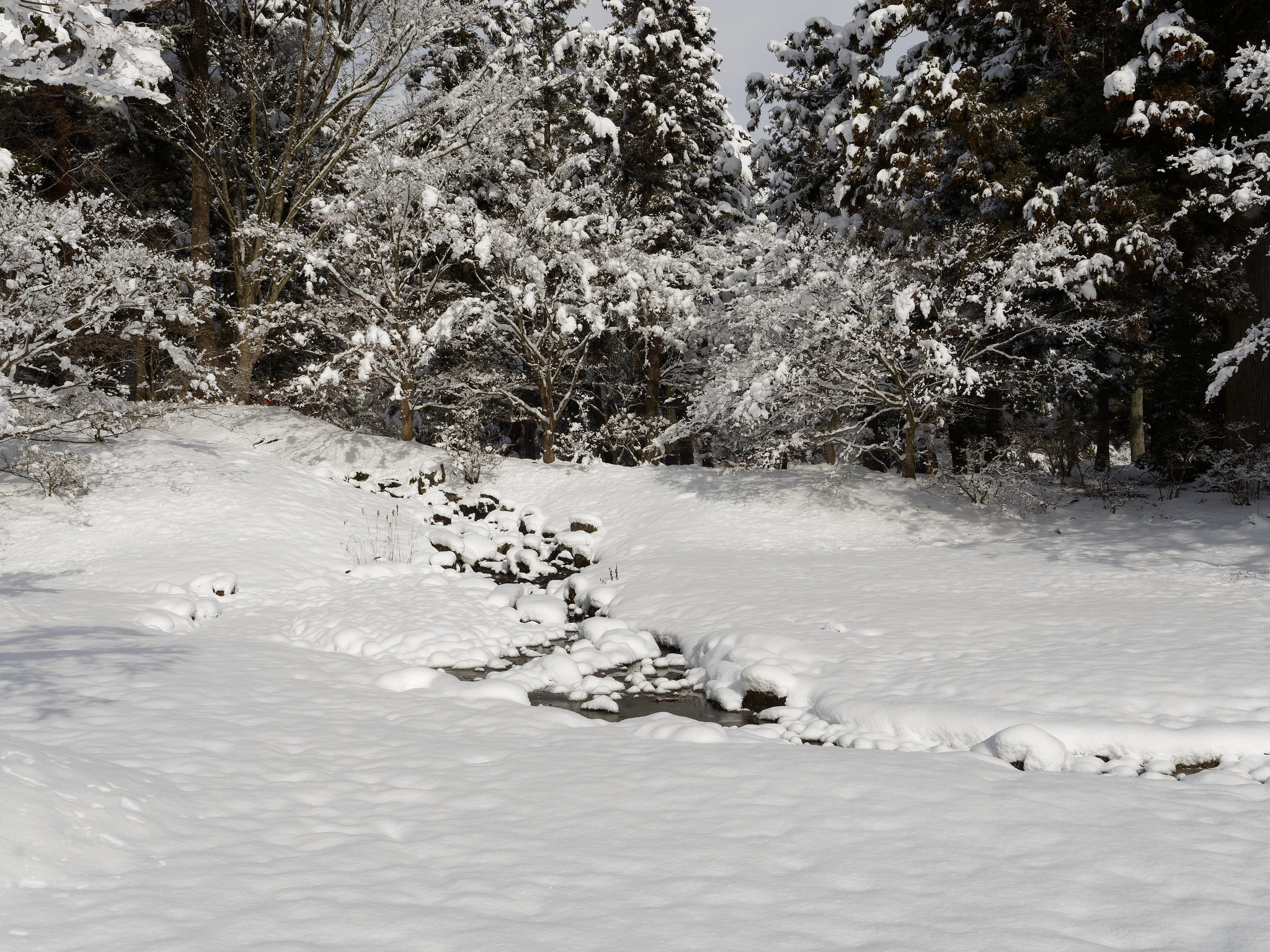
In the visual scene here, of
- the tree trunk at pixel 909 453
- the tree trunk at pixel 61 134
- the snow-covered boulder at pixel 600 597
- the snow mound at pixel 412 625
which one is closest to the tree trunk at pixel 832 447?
the tree trunk at pixel 909 453

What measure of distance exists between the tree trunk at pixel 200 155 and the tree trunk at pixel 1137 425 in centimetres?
2436

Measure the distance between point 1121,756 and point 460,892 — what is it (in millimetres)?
4617

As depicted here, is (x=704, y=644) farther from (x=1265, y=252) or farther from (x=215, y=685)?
(x=1265, y=252)

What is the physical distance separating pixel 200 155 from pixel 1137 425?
26001 millimetres

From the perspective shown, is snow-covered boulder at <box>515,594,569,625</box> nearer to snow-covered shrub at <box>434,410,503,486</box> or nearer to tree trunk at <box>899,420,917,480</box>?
snow-covered shrub at <box>434,410,503,486</box>

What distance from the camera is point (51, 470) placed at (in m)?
12.9

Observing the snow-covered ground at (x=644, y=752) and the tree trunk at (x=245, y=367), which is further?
the tree trunk at (x=245, y=367)

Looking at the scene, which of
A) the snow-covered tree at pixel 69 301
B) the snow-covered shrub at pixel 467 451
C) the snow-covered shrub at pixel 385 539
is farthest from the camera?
the snow-covered shrub at pixel 467 451

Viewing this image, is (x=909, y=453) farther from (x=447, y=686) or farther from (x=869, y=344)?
(x=447, y=686)

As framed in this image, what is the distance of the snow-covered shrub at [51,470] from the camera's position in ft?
42.0

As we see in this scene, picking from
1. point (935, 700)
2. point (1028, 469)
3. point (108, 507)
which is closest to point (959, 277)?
point (1028, 469)

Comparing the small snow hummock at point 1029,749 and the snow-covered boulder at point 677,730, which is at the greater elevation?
the small snow hummock at point 1029,749

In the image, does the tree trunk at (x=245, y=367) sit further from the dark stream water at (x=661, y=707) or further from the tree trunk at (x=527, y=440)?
the dark stream water at (x=661, y=707)

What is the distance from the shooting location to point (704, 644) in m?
8.74
